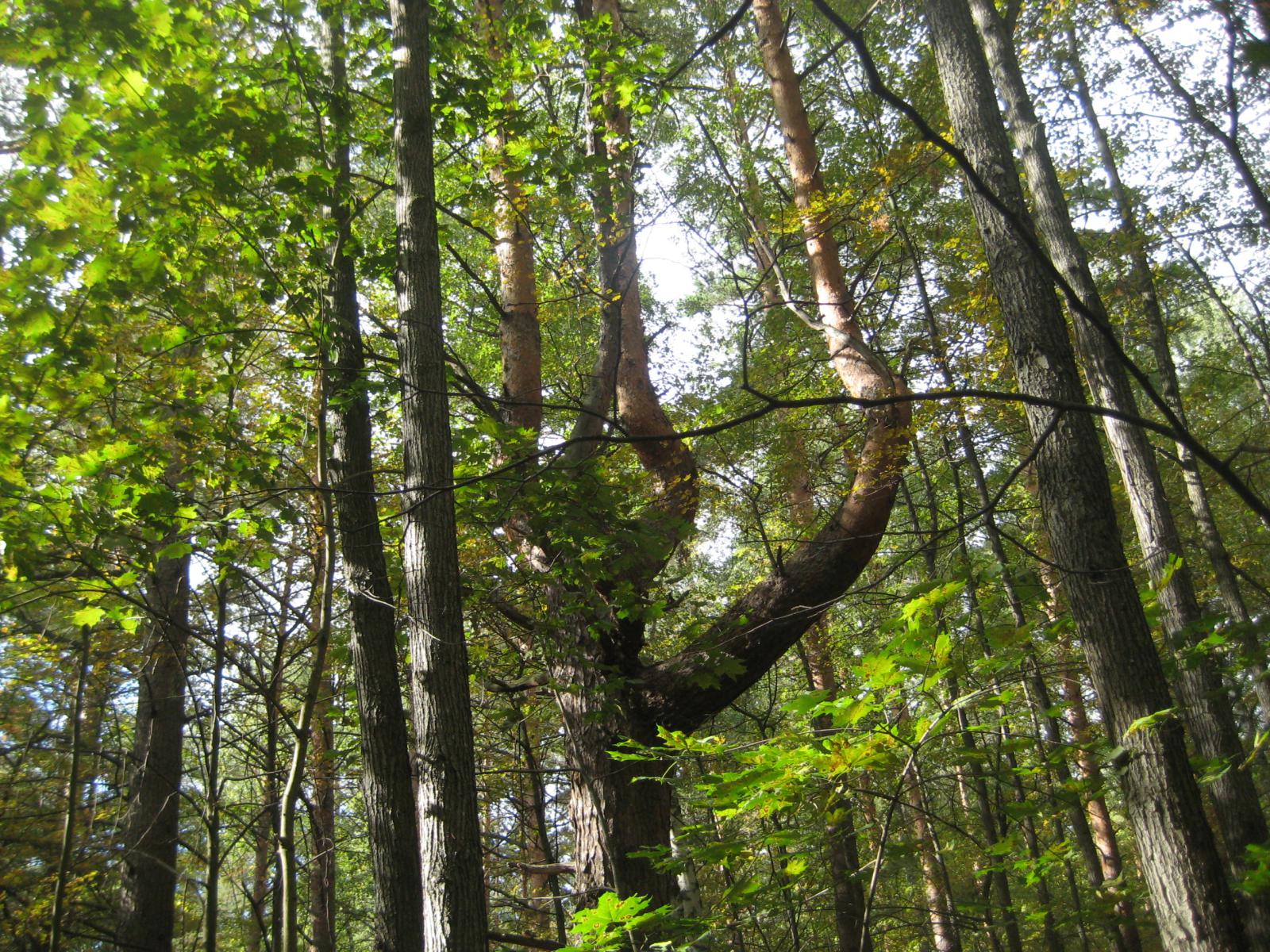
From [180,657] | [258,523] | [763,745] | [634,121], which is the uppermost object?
[634,121]

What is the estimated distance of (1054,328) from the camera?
323cm

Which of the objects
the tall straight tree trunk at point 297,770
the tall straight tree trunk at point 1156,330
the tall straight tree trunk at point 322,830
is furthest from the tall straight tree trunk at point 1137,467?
the tall straight tree trunk at point 322,830

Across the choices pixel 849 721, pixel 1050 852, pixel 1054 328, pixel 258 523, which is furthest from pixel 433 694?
pixel 1054 328

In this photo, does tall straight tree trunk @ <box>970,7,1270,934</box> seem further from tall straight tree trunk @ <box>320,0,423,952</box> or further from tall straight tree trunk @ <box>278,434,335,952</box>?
tall straight tree trunk @ <box>278,434,335,952</box>

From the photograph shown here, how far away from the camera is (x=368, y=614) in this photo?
4.21 meters

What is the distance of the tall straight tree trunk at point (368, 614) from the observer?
148 inches

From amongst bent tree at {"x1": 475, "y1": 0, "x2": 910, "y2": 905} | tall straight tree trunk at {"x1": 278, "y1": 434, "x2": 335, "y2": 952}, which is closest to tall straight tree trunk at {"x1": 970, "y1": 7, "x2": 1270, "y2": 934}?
bent tree at {"x1": 475, "y1": 0, "x2": 910, "y2": 905}

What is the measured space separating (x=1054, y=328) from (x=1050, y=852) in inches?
82.5

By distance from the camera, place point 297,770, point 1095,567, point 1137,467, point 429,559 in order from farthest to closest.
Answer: point 1137,467 < point 429,559 < point 297,770 < point 1095,567

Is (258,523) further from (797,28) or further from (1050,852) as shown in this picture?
(797,28)

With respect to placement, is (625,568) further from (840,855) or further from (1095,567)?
(840,855)

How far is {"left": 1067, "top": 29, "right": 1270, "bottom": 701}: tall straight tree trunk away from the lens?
22.0 ft

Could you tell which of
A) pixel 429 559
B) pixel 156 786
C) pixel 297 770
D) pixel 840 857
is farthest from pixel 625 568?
pixel 840 857

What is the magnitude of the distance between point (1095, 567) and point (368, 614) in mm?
3401
